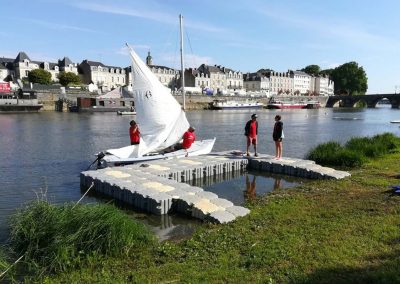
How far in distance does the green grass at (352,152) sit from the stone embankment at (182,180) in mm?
1935

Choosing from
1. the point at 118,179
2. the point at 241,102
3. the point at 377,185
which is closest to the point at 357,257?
the point at 377,185

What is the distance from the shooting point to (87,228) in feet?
24.9

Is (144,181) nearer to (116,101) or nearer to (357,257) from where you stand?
(357,257)

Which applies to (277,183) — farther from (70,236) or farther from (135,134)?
(70,236)

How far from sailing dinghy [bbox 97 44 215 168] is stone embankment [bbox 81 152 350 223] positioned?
1199 millimetres

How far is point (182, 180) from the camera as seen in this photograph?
15.6 meters

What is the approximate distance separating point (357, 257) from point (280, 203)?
4.27 meters

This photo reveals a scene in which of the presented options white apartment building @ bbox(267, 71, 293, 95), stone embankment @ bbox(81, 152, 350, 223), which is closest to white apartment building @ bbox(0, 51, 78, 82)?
white apartment building @ bbox(267, 71, 293, 95)

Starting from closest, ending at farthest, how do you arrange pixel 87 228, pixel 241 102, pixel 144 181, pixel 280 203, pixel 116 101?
pixel 87 228, pixel 280 203, pixel 144 181, pixel 116 101, pixel 241 102

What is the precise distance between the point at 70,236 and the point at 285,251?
4.19 metres

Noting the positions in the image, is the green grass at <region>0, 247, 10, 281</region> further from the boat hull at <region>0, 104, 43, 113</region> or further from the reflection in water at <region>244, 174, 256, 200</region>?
the boat hull at <region>0, 104, 43, 113</region>

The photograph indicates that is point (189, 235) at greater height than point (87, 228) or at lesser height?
lesser

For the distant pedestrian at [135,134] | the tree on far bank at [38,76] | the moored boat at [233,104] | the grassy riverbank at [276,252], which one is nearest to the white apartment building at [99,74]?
the tree on far bank at [38,76]

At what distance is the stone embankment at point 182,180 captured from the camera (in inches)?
418
